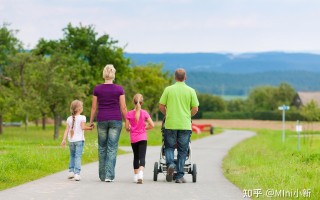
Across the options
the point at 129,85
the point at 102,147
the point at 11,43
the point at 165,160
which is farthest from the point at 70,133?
the point at 129,85

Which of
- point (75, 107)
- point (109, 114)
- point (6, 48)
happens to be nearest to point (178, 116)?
point (109, 114)

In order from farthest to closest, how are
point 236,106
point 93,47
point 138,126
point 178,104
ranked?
point 236,106
point 93,47
point 178,104
point 138,126

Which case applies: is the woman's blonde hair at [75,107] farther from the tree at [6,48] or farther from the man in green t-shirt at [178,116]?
the tree at [6,48]

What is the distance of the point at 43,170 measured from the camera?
1870 cm

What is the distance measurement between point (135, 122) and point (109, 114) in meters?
0.51

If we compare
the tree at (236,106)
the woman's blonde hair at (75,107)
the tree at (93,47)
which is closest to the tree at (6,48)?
the tree at (93,47)

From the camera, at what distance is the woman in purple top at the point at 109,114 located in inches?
622

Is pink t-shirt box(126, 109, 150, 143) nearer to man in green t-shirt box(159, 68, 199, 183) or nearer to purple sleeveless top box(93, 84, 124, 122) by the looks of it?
purple sleeveless top box(93, 84, 124, 122)

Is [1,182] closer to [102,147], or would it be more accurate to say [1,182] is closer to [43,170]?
[102,147]

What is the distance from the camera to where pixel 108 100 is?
15.8m

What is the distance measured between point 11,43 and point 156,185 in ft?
167

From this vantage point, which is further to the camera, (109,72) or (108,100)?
(108,100)

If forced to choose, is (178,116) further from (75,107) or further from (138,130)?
(75,107)

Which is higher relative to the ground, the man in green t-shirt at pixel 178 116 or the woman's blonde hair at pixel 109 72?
the woman's blonde hair at pixel 109 72
